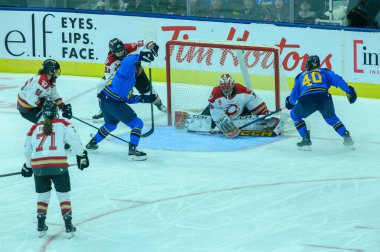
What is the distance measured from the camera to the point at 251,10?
14000 mm

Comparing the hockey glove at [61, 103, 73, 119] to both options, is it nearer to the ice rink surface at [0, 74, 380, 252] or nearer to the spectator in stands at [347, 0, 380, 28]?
the ice rink surface at [0, 74, 380, 252]

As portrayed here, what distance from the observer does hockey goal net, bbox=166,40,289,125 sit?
12.0 metres

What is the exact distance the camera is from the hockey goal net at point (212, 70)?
12.0m

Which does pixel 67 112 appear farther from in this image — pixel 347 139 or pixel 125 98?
pixel 347 139

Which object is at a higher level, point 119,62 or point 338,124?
point 119,62

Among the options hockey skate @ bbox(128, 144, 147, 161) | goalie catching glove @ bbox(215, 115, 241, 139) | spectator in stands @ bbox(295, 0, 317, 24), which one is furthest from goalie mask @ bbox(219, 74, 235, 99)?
spectator in stands @ bbox(295, 0, 317, 24)

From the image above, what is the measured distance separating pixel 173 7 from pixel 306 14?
1.93 m

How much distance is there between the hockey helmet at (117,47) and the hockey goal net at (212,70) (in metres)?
0.85

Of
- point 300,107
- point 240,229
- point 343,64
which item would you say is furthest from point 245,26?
point 240,229

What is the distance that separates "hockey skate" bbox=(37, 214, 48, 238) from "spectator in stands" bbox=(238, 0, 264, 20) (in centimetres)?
655

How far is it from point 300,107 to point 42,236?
12.2 feet

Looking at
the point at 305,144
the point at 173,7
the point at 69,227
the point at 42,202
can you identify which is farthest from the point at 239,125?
the point at 42,202

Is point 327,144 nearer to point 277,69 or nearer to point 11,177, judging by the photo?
point 277,69

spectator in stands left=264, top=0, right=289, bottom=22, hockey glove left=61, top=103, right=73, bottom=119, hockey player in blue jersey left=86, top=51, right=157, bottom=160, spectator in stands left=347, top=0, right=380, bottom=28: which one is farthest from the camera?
spectator in stands left=264, top=0, right=289, bottom=22
